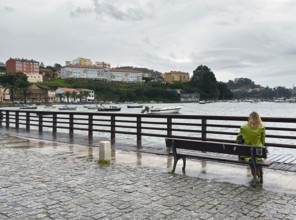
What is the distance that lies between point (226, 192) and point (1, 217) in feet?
12.7

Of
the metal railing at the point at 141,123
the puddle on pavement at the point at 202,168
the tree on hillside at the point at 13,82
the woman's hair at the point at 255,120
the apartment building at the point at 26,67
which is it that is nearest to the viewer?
the puddle on pavement at the point at 202,168

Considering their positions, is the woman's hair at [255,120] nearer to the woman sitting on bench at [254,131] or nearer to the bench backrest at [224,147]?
the woman sitting on bench at [254,131]

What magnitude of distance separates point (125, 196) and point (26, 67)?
643 ft

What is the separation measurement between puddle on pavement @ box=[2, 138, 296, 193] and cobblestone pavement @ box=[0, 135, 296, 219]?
0.37 m

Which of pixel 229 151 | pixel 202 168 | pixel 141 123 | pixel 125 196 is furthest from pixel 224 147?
pixel 141 123

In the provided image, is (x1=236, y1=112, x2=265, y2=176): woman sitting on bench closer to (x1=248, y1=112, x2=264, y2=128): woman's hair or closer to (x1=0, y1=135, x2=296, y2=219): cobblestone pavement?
(x1=248, y1=112, x2=264, y2=128): woman's hair

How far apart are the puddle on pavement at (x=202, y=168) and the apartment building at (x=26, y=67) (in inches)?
7215

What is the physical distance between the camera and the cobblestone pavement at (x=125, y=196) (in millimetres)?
4641

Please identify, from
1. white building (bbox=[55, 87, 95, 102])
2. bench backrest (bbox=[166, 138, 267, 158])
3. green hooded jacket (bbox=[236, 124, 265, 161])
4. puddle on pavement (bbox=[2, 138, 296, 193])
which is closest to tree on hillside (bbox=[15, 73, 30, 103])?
white building (bbox=[55, 87, 95, 102])

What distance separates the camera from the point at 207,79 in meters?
199

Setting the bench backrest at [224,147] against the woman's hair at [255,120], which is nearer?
the bench backrest at [224,147]

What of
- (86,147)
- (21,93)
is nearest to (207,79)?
(21,93)

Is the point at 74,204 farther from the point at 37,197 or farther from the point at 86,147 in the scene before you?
the point at 86,147

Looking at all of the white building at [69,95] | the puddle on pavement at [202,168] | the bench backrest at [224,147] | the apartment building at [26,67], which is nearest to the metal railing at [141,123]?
the puddle on pavement at [202,168]
